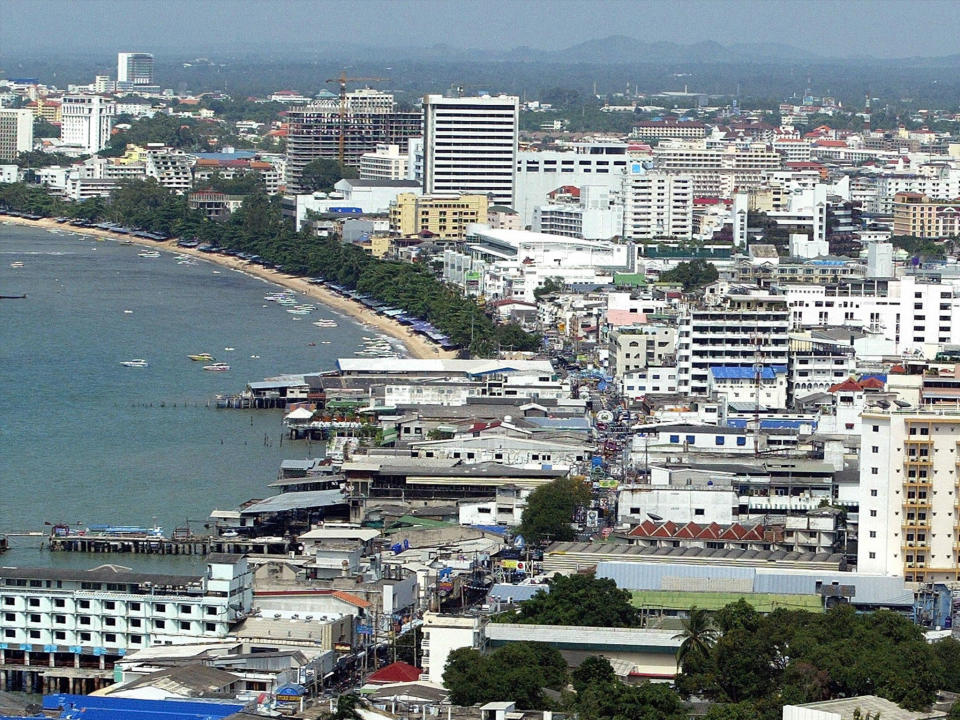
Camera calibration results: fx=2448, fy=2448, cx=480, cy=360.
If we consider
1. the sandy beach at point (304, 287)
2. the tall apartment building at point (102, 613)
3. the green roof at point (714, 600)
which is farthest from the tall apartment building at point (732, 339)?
the tall apartment building at point (102, 613)

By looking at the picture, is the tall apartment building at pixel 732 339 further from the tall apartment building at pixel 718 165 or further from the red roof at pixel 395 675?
the tall apartment building at pixel 718 165

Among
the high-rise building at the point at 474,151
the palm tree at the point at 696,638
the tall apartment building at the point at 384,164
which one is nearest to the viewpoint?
the palm tree at the point at 696,638

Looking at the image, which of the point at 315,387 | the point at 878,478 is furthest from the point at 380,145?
the point at 878,478

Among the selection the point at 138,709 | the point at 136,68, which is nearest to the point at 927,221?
the point at 138,709

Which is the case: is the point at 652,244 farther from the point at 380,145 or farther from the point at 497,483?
the point at 497,483

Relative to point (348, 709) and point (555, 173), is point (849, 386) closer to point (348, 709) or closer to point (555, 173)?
point (348, 709)

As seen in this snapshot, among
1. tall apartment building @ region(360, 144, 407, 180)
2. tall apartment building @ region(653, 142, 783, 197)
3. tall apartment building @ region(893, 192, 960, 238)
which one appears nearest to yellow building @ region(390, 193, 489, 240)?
tall apartment building @ region(360, 144, 407, 180)
